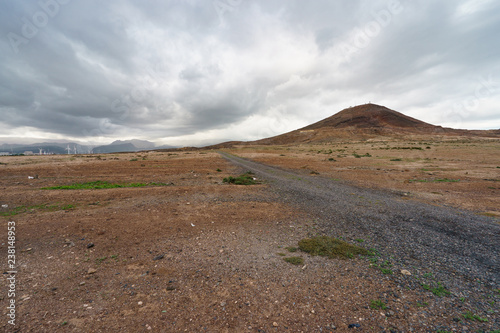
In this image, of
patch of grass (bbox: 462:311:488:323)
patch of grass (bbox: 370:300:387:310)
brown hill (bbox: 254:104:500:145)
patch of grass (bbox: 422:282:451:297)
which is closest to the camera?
patch of grass (bbox: 462:311:488:323)

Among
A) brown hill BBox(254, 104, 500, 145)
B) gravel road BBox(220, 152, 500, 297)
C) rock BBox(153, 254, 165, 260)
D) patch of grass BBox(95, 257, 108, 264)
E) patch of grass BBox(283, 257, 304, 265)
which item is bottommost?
Answer: gravel road BBox(220, 152, 500, 297)

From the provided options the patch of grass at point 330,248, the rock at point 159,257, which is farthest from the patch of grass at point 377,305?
the rock at point 159,257

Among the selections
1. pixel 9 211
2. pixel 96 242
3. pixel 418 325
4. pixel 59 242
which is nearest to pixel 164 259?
pixel 96 242

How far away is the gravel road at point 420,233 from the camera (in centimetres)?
505

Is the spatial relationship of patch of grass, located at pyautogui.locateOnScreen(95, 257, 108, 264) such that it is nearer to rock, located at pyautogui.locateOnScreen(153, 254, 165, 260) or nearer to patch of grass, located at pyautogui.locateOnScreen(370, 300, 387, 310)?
rock, located at pyautogui.locateOnScreen(153, 254, 165, 260)

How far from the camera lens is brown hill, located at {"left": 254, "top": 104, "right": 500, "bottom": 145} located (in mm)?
109375

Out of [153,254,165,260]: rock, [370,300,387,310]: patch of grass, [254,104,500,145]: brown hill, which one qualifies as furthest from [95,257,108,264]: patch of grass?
[254,104,500,145]: brown hill

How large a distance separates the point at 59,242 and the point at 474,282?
11.7 metres

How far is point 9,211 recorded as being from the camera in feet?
31.3

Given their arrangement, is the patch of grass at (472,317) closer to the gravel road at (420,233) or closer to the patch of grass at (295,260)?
the gravel road at (420,233)

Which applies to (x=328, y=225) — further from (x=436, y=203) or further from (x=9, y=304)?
(x=9, y=304)

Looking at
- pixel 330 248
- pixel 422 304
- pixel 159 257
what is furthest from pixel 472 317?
pixel 159 257

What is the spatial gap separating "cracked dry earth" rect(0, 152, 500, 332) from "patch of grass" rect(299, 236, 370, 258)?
12.6 inches

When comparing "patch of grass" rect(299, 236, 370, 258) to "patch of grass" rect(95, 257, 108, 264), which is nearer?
"patch of grass" rect(95, 257, 108, 264)
